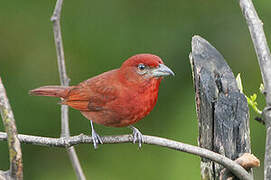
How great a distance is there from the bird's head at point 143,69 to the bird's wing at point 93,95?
0.14 m

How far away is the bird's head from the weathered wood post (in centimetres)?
63

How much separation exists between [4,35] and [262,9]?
2.29 metres

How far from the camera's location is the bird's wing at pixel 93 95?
3587 mm

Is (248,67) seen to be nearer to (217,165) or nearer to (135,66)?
(135,66)

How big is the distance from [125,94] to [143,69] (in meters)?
0.21

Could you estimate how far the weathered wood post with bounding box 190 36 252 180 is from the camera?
262 cm

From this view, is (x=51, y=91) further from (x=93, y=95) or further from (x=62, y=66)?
(x=62, y=66)

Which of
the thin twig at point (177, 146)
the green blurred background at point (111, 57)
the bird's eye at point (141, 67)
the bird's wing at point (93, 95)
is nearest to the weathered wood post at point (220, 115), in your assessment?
the thin twig at point (177, 146)

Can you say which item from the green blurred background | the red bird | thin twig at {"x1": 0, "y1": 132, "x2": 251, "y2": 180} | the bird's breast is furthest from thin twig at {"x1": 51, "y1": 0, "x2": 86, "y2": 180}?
the green blurred background

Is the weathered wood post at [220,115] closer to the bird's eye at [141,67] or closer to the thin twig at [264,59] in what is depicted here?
the thin twig at [264,59]

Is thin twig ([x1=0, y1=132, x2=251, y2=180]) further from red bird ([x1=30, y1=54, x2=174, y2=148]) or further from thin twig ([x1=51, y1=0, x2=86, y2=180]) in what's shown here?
red bird ([x1=30, y1=54, x2=174, y2=148])

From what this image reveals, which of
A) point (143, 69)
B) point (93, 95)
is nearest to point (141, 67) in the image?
point (143, 69)

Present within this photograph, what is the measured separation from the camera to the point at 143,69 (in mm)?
3510

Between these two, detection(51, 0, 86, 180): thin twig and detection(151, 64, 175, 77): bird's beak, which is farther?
detection(151, 64, 175, 77): bird's beak
